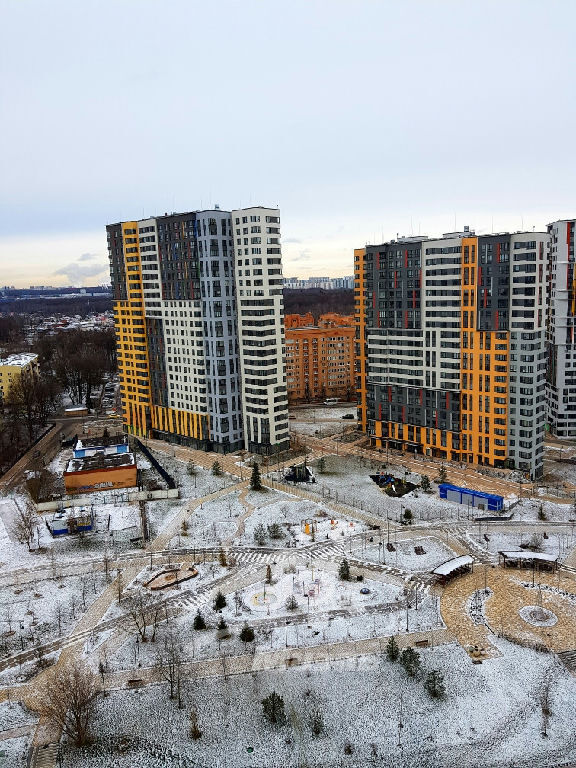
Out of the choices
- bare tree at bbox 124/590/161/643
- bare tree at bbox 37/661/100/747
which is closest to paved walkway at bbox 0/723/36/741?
bare tree at bbox 37/661/100/747

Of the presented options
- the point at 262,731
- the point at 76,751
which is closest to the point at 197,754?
the point at 262,731

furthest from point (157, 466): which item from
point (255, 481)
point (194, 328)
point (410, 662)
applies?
point (410, 662)

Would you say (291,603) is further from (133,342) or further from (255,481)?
(133,342)

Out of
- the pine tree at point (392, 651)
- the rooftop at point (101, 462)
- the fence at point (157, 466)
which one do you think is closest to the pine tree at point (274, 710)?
the pine tree at point (392, 651)

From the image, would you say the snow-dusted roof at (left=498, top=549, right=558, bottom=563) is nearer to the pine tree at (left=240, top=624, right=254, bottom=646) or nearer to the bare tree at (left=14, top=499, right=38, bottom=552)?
the pine tree at (left=240, top=624, right=254, bottom=646)

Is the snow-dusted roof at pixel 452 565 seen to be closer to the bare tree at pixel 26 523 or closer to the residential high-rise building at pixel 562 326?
the bare tree at pixel 26 523
